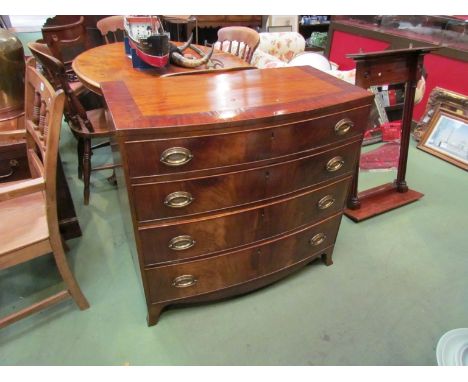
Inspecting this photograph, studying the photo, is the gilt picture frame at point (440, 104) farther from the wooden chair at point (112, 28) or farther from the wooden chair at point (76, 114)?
the wooden chair at point (112, 28)

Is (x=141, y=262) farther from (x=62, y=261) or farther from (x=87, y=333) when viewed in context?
(x=87, y=333)

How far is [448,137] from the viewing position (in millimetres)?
2863

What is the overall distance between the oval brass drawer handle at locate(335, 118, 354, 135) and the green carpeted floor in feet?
2.91

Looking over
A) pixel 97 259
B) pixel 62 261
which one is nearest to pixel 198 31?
pixel 97 259

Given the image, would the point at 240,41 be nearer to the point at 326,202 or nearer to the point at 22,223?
the point at 326,202

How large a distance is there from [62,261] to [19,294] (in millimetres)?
502

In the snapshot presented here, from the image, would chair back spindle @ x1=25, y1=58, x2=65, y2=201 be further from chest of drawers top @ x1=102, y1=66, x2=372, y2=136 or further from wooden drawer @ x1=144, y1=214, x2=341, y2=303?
wooden drawer @ x1=144, y1=214, x2=341, y2=303

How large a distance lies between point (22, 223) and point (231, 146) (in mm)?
950

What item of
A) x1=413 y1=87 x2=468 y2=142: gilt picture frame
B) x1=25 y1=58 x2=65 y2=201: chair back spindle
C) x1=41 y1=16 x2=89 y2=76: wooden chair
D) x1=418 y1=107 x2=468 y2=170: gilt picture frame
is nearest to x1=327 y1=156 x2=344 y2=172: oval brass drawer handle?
x1=25 y1=58 x2=65 y2=201: chair back spindle

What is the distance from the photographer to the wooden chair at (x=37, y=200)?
3.64 ft

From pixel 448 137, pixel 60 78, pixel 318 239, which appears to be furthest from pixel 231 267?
pixel 448 137

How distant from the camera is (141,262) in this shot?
1.25 m

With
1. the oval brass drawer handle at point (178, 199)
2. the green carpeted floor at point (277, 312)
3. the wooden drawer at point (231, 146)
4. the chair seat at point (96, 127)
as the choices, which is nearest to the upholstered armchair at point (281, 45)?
the chair seat at point (96, 127)

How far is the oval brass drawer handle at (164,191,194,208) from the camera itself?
110cm
